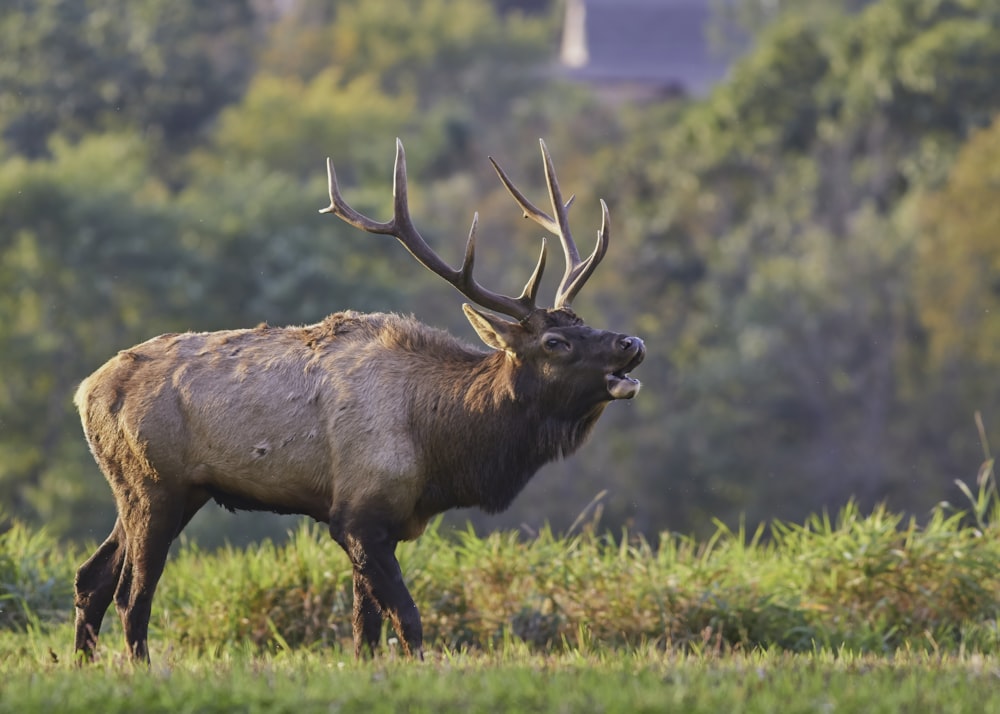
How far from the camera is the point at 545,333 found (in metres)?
10.1

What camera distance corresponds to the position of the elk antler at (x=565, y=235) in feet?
34.4

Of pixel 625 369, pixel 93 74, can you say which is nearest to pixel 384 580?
pixel 625 369

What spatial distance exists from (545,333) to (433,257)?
793 millimetres

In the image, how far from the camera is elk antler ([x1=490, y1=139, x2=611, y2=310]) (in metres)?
10.5

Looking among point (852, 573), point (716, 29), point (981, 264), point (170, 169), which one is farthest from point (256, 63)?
point (852, 573)

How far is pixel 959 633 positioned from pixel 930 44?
3846cm

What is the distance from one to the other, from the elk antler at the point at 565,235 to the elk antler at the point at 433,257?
0.22 meters

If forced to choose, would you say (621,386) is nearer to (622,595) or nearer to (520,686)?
(622,595)

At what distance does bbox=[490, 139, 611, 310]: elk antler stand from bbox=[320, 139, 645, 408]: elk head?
1 cm

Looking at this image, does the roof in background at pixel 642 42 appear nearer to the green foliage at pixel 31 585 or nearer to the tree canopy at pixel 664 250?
the tree canopy at pixel 664 250

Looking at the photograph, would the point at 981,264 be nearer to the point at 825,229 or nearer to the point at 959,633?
the point at 825,229

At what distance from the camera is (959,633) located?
1148 centimetres

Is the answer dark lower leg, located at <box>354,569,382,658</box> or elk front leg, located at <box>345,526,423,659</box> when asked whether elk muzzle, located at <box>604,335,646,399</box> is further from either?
dark lower leg, located at <box>354,569,382,658</box>

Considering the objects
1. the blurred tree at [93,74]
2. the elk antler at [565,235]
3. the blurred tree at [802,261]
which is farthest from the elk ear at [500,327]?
the blurred tree at [93,74]
